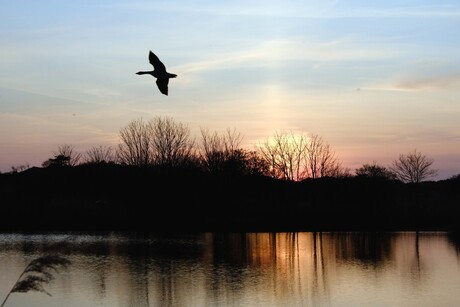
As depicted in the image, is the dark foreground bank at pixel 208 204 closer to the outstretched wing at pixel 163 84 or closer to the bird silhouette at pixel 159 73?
the bird silhouette at pixel 159 73

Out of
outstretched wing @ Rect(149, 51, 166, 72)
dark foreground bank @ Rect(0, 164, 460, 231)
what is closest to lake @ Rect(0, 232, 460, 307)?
outstretched wing @ Rect(149, 51, 166, 72)

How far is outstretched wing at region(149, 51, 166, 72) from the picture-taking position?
8398 millimetres

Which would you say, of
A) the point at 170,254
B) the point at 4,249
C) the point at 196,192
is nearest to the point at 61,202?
the point at 196,192

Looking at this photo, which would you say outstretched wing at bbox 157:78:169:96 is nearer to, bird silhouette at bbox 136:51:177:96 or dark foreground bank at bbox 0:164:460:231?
bird silhouette at bbox 136:51:177:96

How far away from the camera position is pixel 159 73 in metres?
8.32

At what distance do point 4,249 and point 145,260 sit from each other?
6.68 meters

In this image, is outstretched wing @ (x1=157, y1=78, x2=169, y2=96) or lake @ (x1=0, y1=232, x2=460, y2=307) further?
lake @ (x1=0, y1=232, x2=460, y2=307)

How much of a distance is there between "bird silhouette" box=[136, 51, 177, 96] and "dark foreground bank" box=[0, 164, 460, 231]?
84.5 feet

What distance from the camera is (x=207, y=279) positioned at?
17.2 meters

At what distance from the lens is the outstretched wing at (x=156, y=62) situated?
8398 mm

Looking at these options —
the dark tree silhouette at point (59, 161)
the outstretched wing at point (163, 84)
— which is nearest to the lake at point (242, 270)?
the outstretched wing at point (163, 84)

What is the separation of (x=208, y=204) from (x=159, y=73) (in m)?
32.8

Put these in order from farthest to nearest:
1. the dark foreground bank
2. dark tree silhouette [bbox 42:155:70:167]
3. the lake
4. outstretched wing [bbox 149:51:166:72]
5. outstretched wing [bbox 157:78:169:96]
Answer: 1. dark tree silhouette [bbox 42:155:70:167]
2. the dark foreground bank
3. the lake
4. outstretched wing [bbox 149:51:166:72]
5. outstretched wing [bbox 157:78:169:96]

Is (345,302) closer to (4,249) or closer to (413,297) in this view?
(413,297)
